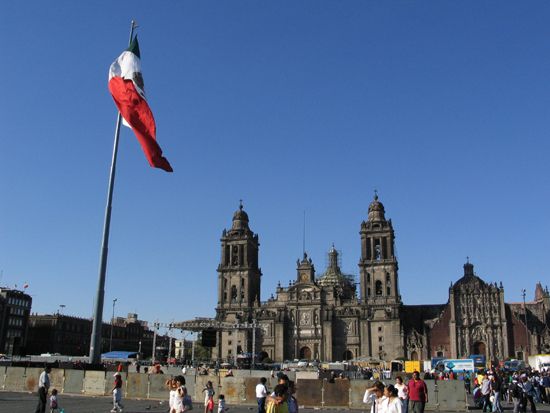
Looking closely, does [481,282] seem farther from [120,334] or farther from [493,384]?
[120,334]

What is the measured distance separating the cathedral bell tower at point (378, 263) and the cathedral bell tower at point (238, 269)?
19.0 m

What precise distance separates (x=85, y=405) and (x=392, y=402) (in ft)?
58.0

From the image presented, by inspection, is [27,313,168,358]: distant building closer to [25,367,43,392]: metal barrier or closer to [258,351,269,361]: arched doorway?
[258,351,269,361]: arched doorway

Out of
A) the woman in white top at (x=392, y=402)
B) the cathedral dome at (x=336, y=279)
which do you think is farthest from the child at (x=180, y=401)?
the cathedral dome at (x=336, y=279)

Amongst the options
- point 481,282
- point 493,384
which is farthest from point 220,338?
point 493,384

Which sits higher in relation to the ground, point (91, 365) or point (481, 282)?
point (481, 282)

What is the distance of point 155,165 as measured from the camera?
838 inches

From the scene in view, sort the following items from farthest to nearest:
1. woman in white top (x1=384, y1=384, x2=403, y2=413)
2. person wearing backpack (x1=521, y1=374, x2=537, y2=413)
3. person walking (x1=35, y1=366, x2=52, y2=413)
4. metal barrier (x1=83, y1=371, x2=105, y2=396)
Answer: metal barrier (x1=83, y1=371, x2=105, y2=396)
person wearing backpack (x1=521, y1=374, x2=537, y2=413)
person walking (x1=35, y1=366, x2=52, y2=413)
woman in white top (x1=384, y1=384, x2=403, y2=413)

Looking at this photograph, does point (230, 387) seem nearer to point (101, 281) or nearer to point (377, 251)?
point (101, 281)

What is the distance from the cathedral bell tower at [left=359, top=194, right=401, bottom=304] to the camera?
94.4 m

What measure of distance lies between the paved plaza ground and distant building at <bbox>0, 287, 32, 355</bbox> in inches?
3174

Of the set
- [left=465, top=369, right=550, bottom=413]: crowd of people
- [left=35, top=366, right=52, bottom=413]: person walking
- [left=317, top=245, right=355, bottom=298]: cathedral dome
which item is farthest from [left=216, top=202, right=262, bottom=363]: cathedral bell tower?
[left=35, top=366, right=52, bottom=413]: person walking

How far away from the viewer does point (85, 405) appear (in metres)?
25.2

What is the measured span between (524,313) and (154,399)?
8309cm
